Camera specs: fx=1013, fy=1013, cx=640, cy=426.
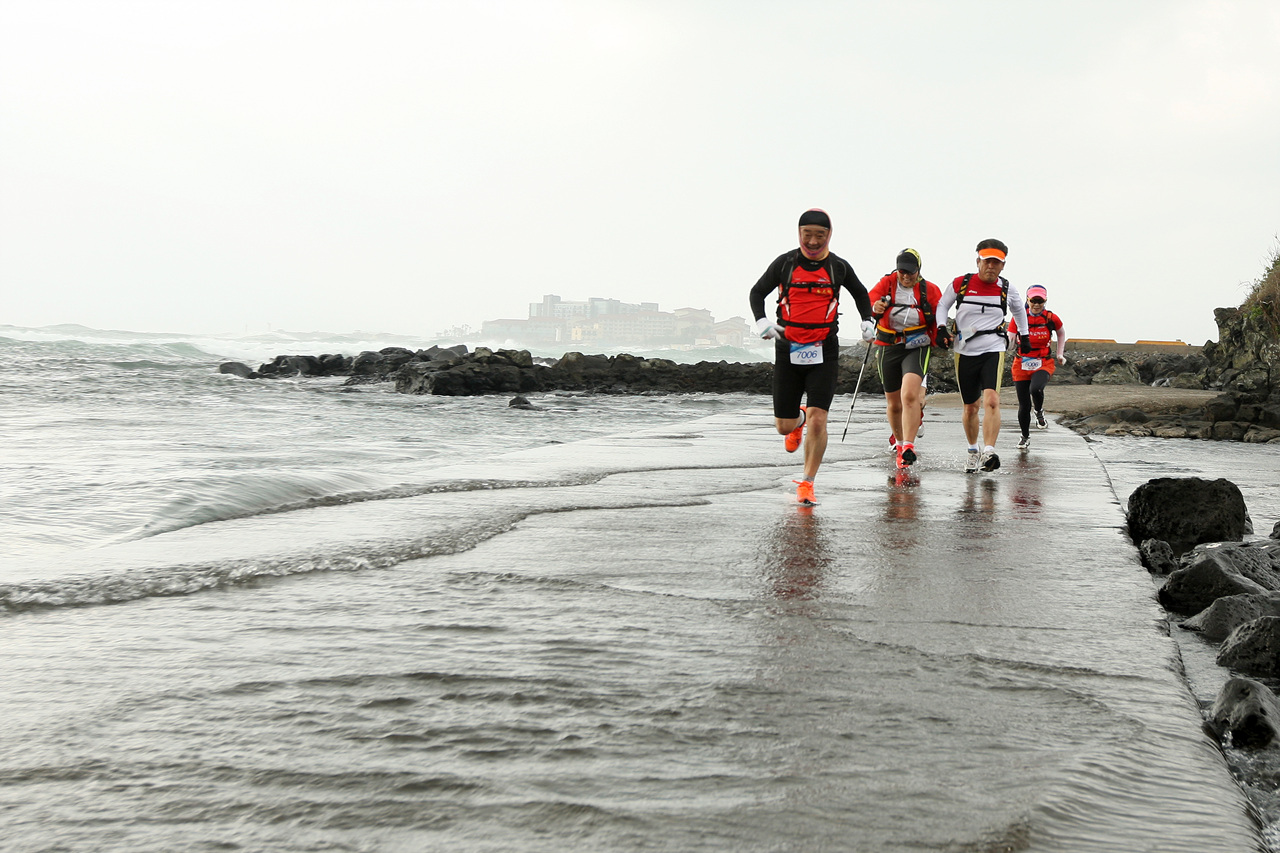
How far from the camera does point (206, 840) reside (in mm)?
1731

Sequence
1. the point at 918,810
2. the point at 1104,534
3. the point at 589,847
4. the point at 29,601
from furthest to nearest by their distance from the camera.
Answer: the point at 1104,534
the point at 29,601
the point at 918,810
the point at 589,847

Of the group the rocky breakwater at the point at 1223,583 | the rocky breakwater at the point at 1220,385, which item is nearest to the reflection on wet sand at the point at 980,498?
the rocky breakwater at the point at 1223,583

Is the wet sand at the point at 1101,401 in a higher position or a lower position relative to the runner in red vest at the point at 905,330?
lower

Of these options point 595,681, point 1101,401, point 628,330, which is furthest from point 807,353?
point 628,330

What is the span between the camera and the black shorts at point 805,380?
6.63m

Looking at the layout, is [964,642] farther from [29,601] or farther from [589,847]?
[29,601]

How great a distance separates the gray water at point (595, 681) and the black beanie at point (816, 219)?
181 cm

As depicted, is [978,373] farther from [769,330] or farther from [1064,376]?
[1064,376]

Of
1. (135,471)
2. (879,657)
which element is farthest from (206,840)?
(135,471)

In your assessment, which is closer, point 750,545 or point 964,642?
point 964,642

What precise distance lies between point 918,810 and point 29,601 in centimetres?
313

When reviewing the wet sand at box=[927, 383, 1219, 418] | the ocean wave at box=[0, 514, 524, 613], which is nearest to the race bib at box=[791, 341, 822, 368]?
the ocean wave at box=[0, 514, 524, 613]

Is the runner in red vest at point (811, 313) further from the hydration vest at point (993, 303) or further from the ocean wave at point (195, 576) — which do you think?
the ocean wave at point (195, 576)

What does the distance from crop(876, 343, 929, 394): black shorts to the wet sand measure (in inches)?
370
